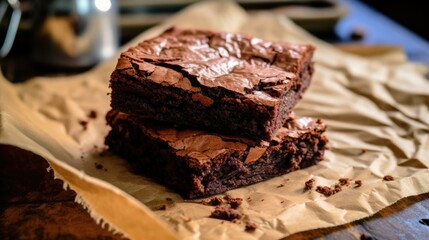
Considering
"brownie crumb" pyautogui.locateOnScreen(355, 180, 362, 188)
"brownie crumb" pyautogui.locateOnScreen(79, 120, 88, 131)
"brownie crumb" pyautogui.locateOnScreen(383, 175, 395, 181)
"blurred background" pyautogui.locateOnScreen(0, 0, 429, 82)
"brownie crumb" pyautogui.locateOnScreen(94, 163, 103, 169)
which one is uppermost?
"blurred background" pyautogui.locateOnScreen(0, 0, 429, 82)

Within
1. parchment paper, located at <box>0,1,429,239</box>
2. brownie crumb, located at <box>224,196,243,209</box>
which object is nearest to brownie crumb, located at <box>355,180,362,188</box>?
parchment paper, located at <box>0,1,429,239</box>

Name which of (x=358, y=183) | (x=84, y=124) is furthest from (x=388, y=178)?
(x=84, y=124)

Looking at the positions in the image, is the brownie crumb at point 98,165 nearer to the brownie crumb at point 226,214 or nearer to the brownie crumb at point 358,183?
the brownie crumb at point 226,214

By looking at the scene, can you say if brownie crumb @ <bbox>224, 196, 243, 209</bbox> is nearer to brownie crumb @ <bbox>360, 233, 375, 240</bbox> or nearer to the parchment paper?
the parchment paper

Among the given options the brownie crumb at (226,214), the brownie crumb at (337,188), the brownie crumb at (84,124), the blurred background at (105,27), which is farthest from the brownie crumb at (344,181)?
the blurred background at (105,27)

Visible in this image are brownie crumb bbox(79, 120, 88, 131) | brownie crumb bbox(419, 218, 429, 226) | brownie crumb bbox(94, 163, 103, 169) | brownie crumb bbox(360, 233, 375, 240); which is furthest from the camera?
brownie crumb bbox(79, 120, 88, 131)

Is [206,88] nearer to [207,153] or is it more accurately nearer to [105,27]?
[207,153]

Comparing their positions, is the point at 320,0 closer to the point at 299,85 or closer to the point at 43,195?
the point at 299,85

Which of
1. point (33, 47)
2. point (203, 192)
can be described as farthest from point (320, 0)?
point (203, 192)
